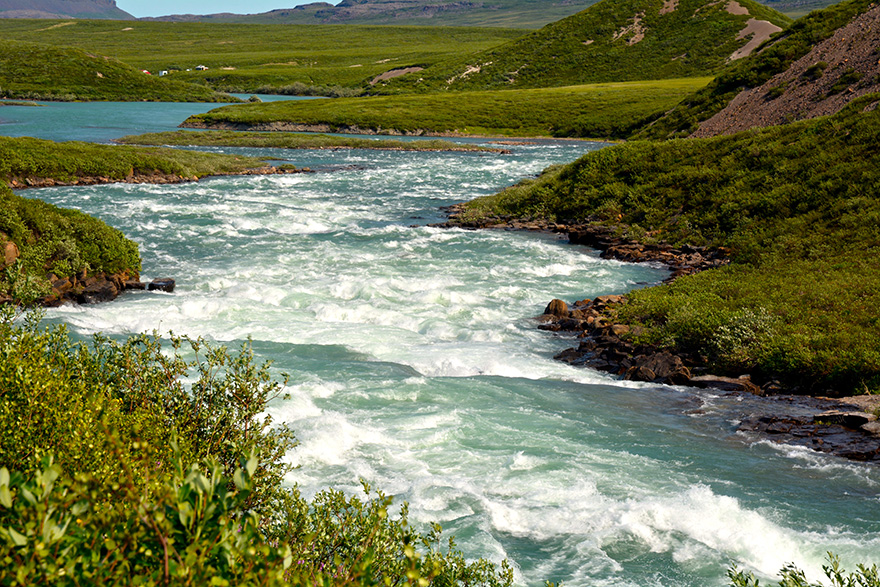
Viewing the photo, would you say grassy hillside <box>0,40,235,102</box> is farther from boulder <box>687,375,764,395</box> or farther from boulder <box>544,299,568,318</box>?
boulder <box>687,375,764,395</box>

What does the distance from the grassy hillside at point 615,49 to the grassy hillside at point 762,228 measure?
108 metres

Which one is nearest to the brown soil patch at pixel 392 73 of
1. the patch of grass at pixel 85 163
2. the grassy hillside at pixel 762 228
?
the patch of grass at pixel 85 163

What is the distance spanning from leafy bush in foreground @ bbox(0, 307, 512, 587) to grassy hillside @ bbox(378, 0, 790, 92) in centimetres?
14037

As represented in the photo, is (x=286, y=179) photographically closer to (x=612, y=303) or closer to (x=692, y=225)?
(x=692, y=225)

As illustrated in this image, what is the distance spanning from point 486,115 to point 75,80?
314ft

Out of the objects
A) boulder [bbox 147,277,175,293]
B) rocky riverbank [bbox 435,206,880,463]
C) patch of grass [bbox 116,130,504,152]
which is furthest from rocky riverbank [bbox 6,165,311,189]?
rocky riverbank [bbox 435,206,880,463]

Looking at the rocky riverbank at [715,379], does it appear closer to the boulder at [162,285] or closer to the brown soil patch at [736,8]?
the boulder at [162,285]

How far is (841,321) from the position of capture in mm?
16703

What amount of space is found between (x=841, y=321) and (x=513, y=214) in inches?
913

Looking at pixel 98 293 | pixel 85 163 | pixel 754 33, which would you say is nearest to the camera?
pixel 98 293

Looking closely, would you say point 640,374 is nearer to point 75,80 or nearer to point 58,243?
point 58,243

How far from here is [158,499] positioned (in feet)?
13.5

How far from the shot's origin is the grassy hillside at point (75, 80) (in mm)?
136500

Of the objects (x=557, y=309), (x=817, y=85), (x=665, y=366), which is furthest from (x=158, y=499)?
(x=817, y=85)
